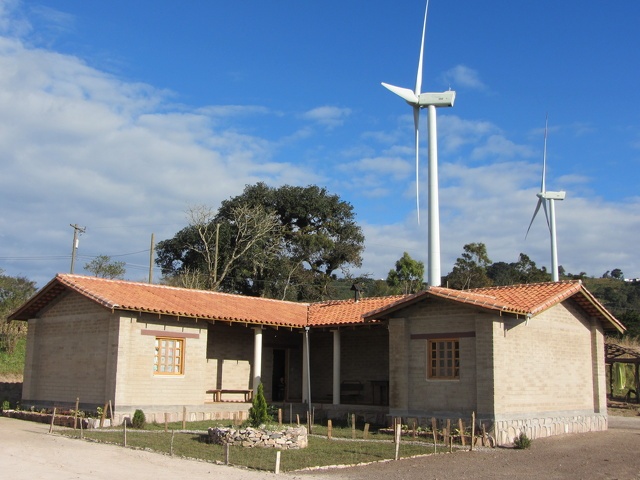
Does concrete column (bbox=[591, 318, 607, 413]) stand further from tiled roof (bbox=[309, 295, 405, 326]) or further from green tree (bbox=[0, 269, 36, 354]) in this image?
green tree (bbox=[0, 269, 36, 354])

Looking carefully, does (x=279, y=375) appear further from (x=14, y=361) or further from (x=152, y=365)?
(x=14, y=361)

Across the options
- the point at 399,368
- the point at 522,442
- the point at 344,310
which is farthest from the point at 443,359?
the point at 344,310

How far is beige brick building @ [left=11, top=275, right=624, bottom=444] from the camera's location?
2025 centimetres

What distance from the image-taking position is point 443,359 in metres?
20.9

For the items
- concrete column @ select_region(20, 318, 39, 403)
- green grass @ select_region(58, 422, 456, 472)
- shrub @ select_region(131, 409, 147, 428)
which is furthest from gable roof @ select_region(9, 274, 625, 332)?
green grass @ select_region(58, 422, 456, 472)

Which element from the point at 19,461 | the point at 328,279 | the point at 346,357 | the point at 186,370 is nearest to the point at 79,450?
the point at 19,461

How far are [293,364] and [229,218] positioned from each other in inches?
991

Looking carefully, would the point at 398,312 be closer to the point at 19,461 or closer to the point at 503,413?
the point at 503,413

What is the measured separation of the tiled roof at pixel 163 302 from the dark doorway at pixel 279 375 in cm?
194

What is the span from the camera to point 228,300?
27.3 metres

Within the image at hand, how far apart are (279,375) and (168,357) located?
23.0ft

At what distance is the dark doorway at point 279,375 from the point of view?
28969 millimetres

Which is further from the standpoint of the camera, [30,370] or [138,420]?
[30,370]

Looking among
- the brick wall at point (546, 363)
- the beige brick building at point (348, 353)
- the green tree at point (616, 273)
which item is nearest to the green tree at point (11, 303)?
the beige brick building at point (348, 353)
